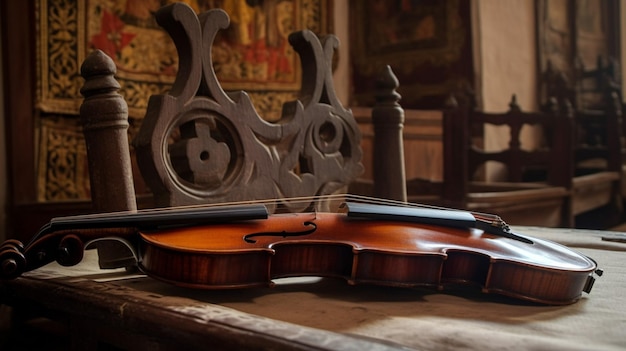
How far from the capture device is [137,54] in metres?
3.47

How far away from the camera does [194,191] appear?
3.88 ft

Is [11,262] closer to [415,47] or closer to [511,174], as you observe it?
[511,174]

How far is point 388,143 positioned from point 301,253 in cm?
77

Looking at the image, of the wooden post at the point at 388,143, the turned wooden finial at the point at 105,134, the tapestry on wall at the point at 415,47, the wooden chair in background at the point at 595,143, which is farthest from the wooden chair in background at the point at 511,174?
the turned wooden finial at the point at 105,134

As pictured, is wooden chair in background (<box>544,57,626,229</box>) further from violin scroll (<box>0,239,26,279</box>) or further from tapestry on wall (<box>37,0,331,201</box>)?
violin scroll (<box>0,239,26,279</box>)

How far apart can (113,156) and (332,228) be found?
41cm

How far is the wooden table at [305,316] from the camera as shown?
704mm

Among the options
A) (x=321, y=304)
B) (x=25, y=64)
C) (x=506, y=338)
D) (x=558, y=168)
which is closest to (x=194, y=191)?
(x=321, y=304)

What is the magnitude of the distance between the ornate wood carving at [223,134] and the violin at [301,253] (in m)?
0.24

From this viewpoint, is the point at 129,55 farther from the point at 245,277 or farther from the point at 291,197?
the point at 245,277

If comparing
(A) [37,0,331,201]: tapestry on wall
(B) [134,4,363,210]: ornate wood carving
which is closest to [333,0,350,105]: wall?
(A) [37,0,331,201]: tapestry on wall

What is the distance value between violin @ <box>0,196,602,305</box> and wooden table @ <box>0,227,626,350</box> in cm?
4

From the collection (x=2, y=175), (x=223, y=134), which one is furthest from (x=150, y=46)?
(x=223, y=134)

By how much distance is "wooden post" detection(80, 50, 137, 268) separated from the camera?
3.46 ft
